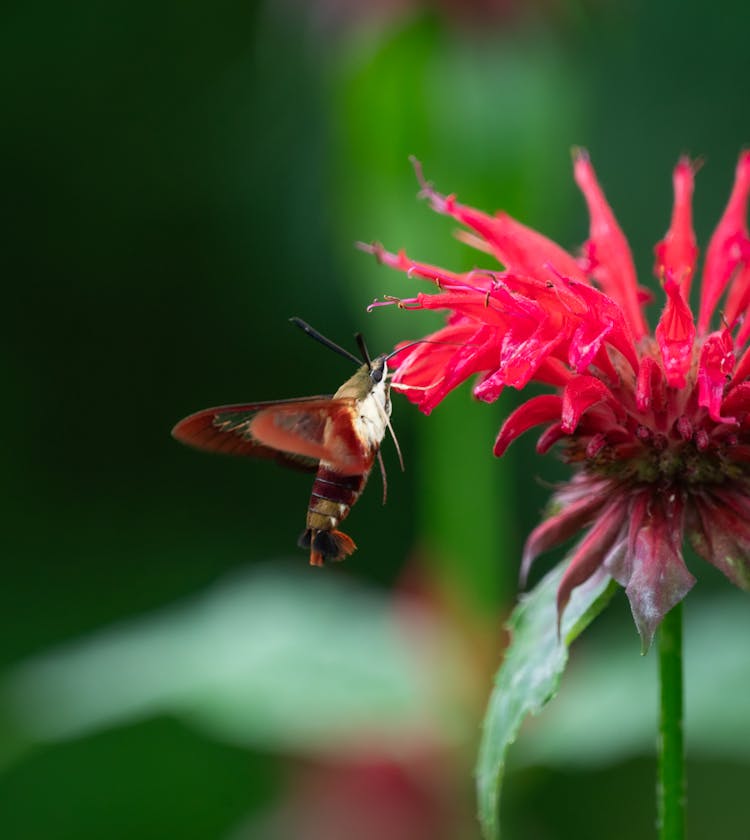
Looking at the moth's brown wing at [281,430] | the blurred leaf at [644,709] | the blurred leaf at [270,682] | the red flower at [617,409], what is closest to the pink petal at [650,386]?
the red flower at [617,409]

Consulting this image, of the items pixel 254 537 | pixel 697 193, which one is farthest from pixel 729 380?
pixel 254 537

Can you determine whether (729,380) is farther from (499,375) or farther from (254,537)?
(254,537)

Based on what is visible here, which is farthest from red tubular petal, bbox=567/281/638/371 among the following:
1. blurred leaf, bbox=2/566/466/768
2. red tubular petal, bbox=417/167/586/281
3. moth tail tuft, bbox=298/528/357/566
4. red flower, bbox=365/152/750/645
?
blurred leaf, bbox=2/566/466/768

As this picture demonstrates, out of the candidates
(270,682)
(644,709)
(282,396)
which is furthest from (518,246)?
(282,396)

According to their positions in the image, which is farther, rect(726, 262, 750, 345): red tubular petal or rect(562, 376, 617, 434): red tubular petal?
rect(726, 262, 750, 345): red tubular petal

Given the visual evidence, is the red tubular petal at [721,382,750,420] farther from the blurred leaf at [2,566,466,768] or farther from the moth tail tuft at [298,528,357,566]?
the blurred leaf at [2,566,466,768]

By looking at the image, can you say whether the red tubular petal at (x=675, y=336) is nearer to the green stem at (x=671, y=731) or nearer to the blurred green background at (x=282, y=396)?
the green stem at (x=671, y=731)
